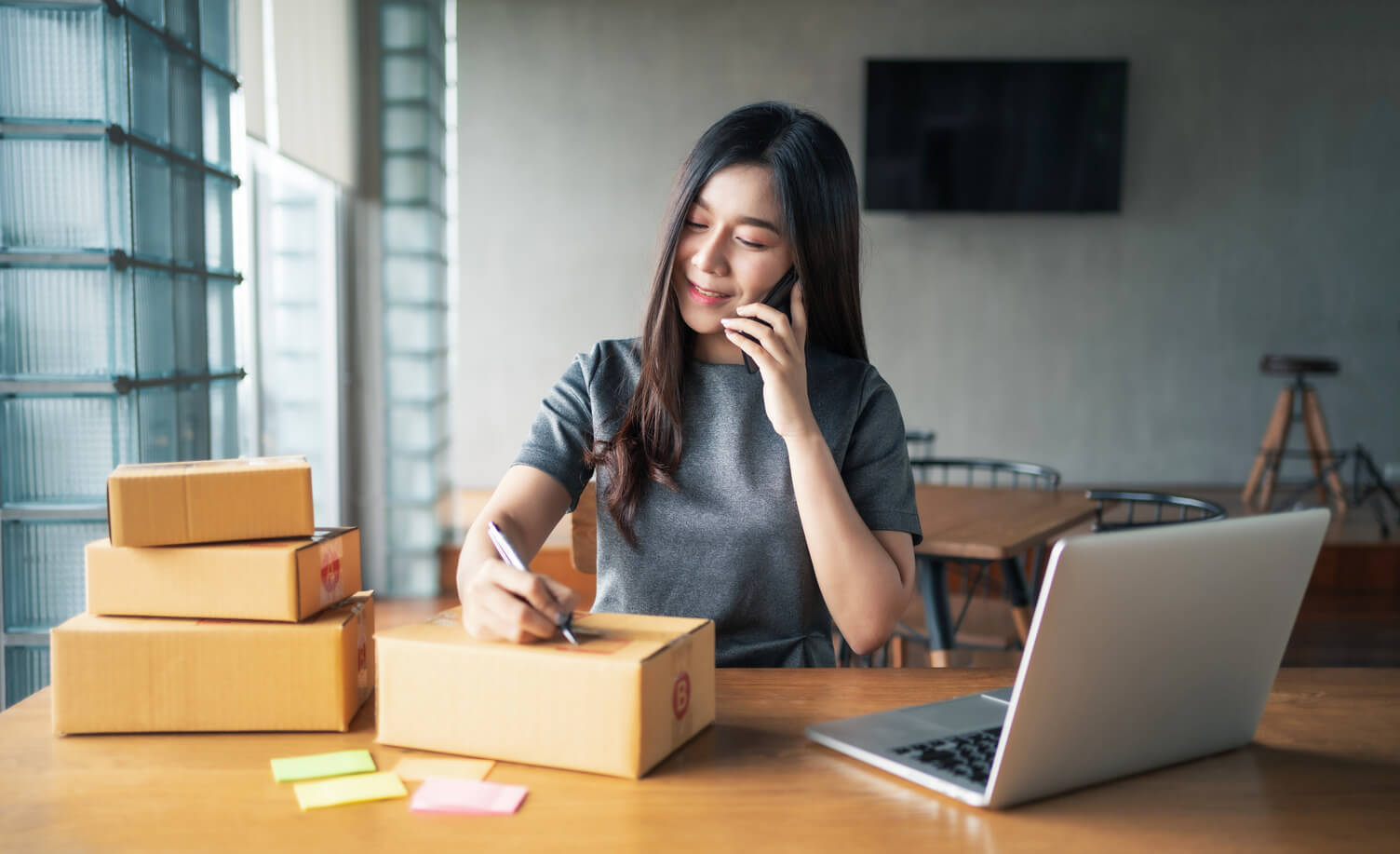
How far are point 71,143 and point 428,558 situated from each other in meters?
2.79

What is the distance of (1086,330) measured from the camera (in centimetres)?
551

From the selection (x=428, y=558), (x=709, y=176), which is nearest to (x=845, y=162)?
(x=709, y=176)

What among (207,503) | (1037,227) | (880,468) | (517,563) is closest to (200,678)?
(207,503)

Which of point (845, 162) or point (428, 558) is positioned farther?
point (428, 558)

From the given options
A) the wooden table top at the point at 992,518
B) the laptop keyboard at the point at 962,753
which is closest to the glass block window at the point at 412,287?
the wooden table top at the point at 992,518

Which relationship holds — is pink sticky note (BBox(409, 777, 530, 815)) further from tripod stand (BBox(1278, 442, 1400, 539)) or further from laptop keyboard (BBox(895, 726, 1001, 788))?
tripod stand (BBox(1278, 442, 1400, 539))

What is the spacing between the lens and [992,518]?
2416 millimetres

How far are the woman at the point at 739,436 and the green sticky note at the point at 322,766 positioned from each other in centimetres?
39

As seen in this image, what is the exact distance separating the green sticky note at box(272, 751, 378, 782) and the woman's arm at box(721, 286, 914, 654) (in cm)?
53

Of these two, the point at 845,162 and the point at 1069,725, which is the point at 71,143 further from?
the point at 1069,725

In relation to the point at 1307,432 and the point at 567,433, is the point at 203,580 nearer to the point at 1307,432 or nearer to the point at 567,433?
the point at 567,433

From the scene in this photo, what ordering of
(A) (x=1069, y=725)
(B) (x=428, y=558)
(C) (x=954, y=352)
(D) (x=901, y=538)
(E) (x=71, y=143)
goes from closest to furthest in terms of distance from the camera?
(A) (x=1069, y=725) < (D) (x=901, y=538) < (E) (x=71, y=143) < (B) (x=428, y=558) < (C) (x=954, y=352)

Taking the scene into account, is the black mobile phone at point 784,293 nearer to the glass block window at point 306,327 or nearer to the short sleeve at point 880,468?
the short sleeve at point 880,468

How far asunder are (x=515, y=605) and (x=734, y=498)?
51 centimetres
